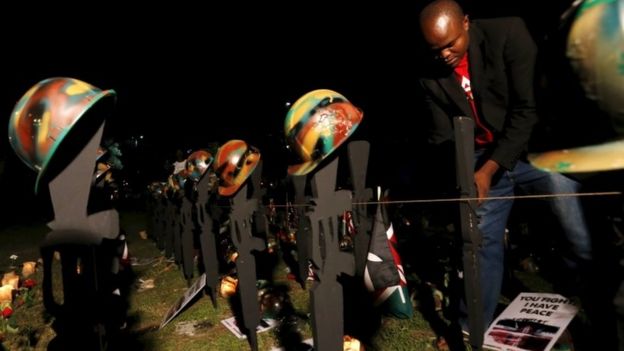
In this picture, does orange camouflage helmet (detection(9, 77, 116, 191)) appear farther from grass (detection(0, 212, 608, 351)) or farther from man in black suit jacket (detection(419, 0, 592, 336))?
grass (detection(0, 212, 608, 351))

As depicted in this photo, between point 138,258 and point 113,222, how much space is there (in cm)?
687

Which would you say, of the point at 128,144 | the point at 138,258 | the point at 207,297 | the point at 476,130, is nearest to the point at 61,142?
the point at 476,130

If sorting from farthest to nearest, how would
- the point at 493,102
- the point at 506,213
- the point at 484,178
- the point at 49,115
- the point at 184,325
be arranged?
the point at 184,325
the point at 506,213
the point at 493,102
the point at 484,178
the point at 49,115

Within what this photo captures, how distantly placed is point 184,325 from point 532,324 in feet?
10.9

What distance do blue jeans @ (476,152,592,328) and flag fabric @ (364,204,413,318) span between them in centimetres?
76

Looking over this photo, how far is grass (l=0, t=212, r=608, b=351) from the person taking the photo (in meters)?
3.72

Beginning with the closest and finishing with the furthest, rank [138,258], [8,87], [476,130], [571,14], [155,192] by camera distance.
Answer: [571,14] < [476,130] < [138,258] < [155,192] < [8,87]

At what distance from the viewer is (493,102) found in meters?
3.09

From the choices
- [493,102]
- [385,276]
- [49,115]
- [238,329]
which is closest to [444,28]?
[493,102]

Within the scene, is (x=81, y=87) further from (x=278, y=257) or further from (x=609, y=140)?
(x=278, y=257)

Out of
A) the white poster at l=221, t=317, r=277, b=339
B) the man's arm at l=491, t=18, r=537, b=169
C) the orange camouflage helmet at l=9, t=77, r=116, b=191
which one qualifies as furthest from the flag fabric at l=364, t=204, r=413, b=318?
the orange camouflage helmet at l=9, t=77, r=116, b=191

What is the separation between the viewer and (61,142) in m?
1.84

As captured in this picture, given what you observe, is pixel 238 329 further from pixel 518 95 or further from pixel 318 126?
pixel 518 95

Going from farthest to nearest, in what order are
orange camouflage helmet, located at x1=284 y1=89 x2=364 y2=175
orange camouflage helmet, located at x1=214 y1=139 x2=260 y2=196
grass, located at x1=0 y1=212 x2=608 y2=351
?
orange camouflage helmet, located at x1=214 y1=139 x2=260 y2=196, grass, located at x1=0 y1=212 x2=608 y2=351, orange camouflage helmet, located at x1=284 y1=89 x2=364 y2=175
